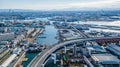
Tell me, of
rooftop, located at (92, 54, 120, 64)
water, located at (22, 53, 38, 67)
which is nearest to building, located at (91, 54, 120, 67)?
rooftop, located at (92, 54, 120, 64)

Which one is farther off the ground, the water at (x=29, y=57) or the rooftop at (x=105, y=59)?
the rooftop at (x=105, y=59)

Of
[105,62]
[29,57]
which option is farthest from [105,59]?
[29,57]

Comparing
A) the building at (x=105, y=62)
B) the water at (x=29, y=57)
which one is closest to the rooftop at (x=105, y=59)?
the building at (x=105, y=62)

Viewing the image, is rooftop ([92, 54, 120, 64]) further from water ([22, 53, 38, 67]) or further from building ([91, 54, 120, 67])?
water ([22, 53, 38, 67])

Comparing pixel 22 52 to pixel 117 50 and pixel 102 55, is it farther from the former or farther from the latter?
pixel 117 50

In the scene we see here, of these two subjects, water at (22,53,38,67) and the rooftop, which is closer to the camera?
the rooftop

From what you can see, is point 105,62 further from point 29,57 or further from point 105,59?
point 29,57

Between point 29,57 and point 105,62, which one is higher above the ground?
point 105,62

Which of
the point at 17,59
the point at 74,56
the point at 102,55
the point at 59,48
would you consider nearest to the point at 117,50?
the point at 102,55

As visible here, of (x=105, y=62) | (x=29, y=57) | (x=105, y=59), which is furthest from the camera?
(x=29, y=57)

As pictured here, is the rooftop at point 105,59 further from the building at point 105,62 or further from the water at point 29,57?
the water at point 29,57

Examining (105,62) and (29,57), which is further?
(29,57)
